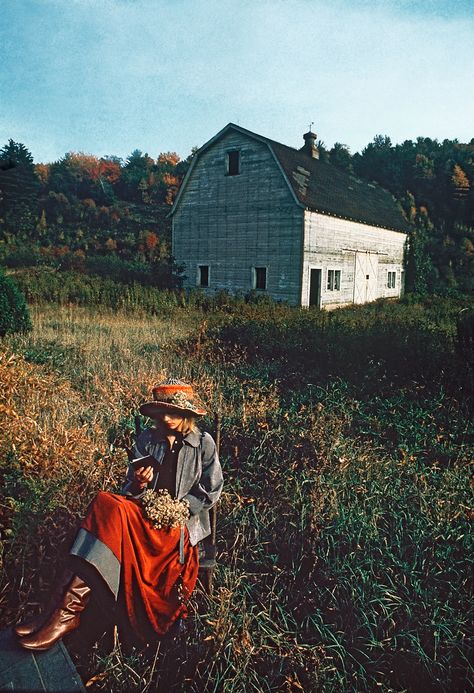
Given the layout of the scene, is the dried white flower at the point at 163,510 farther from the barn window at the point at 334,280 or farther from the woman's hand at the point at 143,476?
the barn window at the point at 334,280

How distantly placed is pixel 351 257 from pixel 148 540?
2064 cm

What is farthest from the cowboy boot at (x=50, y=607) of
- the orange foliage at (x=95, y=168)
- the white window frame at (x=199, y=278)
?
the orange foliage at (x=95, y=168)

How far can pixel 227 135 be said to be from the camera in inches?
762

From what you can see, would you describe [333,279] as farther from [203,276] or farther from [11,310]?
[11,310]

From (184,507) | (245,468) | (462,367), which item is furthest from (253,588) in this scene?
(462,367)

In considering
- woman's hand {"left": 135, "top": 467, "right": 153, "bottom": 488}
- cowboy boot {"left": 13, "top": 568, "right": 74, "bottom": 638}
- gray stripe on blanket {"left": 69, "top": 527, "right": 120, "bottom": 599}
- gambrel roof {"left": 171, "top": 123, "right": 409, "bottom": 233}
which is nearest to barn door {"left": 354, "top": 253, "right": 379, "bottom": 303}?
gambrel roof {"left": 171, "top": 123, "right": 409, "bottom": 233}

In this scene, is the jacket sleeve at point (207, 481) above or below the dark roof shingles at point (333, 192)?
below

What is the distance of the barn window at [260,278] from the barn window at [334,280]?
10.4 feet

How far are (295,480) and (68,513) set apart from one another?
224cm

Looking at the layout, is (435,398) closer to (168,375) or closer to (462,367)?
(462,367)

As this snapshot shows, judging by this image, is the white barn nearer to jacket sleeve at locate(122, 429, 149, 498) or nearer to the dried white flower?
jacket sleeve at locate(122, 429, 149, 498)

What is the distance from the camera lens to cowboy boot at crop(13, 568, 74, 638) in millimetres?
2611

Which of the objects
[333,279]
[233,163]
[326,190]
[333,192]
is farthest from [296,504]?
[333,192]

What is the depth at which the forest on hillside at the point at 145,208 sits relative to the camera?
29828 millimetres
